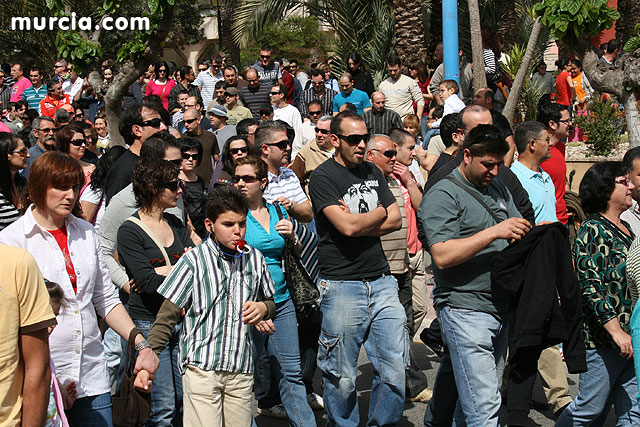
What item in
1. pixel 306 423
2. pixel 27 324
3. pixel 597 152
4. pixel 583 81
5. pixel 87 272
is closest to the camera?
pixel 27 324

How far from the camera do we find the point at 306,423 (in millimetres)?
5379

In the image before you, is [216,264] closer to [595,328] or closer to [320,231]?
[320,231]

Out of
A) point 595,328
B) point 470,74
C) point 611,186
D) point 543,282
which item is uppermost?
point 470,74

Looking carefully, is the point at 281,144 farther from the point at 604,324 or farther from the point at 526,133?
the point at 604,324

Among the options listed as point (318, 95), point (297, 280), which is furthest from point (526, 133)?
point (318, 95)

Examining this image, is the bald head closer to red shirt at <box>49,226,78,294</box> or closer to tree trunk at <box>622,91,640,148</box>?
tree trunk at <box>622,91,640,148</box>

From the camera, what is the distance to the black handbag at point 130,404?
13.8 feet

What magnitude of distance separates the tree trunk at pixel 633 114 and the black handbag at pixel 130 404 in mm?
6427

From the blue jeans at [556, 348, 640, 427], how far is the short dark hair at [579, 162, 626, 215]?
942 mm

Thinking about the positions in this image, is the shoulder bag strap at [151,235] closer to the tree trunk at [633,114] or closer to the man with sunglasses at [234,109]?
the tree trunk at [633,114]

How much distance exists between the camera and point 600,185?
515 centimetres

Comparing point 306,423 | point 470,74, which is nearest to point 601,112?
point 470,74

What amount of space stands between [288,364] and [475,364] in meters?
1.36

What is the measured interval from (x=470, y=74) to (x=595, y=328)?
1021 centimetres
